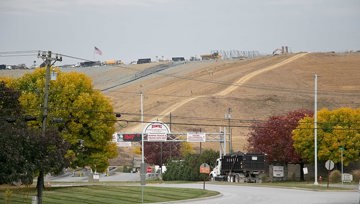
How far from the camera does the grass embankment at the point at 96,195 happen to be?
50594 millimetres

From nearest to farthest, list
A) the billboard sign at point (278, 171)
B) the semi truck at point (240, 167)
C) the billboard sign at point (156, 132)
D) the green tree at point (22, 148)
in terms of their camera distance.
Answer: the green tree at point (22, 148) < the semi truck at point (240, 167) < the billboard sign at point (278, 171) < the billboard sign at point (156, 132)

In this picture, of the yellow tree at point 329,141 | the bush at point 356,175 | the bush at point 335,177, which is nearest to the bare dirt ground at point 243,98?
the yellow tree at point 329,141

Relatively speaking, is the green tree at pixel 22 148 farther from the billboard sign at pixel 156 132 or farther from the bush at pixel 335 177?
the billboard sign at pixel 156 132

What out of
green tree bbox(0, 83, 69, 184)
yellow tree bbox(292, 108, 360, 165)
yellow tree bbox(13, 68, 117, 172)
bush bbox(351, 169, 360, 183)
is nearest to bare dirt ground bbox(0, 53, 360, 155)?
yellow tree bbox(292, 108, 360, 165)

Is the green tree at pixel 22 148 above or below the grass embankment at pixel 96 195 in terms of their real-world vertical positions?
above

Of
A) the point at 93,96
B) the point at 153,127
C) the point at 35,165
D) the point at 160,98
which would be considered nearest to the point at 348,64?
the point at 160,98

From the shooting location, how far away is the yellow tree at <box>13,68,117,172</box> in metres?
63.4

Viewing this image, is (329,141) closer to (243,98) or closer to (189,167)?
(189,167)

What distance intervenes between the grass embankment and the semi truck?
74.5 feet

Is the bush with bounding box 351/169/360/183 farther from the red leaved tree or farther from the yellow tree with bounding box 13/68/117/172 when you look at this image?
the yellow tree with bounding box 13/68/117/172

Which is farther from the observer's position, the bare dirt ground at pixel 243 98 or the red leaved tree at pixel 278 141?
the bare dirt ground at pixel 243 98

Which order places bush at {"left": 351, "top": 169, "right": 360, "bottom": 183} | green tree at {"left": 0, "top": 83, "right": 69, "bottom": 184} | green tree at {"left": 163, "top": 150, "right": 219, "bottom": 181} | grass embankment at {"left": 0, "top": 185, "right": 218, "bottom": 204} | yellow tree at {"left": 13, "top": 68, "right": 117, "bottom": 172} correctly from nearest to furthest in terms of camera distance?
green tree at {"left": 0, "top": 83, "right": 69, "bottom": 184} → grass embankment at {"left": 0, "top": 185, "right": 218, "bottom": 204} → yellow tree at {"left": 13, "top": 68, "right": 117, "bottom": 172} → bush at {"left": 351, "top": 169, "right": 360, "bottom": 183} → green tree at {"left": 163, "top": 150, "right": 219, "bottom": 181}

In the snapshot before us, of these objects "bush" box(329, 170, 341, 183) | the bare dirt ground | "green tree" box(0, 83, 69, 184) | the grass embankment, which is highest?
the bare dirt ground

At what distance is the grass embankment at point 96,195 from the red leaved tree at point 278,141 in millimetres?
28785
